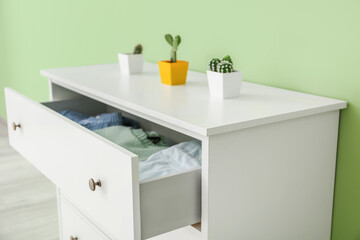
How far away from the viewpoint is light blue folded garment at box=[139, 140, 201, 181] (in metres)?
1.03

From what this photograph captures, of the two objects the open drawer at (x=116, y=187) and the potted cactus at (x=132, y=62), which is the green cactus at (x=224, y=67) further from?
the potted cactus at (x=132, y=62)

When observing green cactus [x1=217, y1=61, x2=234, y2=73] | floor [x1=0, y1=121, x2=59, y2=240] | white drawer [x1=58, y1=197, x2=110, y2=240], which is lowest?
floor [x1=0, y1=121, x2=59, y2=240]

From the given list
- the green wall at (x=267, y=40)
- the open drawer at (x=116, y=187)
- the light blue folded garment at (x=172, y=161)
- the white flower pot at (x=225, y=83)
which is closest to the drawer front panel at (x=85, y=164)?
the open drawer at (x=116, y=187)

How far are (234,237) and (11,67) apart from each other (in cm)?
263

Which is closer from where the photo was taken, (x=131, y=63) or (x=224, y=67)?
(x=224, y=67)

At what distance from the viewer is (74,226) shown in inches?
56.0

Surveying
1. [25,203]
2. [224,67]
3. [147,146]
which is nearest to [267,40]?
[224,67]

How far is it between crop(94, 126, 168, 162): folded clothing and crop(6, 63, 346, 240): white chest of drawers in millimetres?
115

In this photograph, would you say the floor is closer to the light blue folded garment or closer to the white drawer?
the white drawer

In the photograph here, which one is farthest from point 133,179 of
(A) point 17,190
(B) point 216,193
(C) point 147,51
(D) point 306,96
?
(A) point 17,190

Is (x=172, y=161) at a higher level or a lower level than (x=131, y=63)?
lower

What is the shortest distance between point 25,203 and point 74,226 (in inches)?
32.3

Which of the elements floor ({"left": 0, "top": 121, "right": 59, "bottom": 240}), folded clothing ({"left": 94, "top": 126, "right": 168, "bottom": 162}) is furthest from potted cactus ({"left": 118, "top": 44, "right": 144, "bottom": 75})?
floor ({"left": 0, "top": 121, "right": 59, "bottom": 240})

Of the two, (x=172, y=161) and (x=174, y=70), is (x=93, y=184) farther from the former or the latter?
(x=174, y=70)
